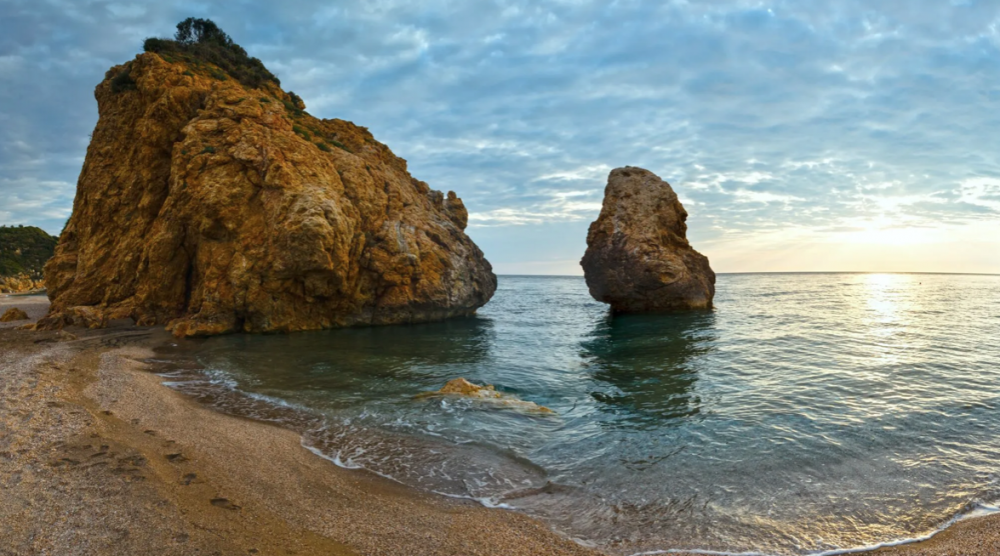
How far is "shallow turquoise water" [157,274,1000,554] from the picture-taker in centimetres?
601

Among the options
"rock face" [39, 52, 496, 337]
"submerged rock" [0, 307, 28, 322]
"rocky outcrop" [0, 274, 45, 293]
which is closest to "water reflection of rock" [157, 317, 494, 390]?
"rock face" [39, 52, 496, 337]

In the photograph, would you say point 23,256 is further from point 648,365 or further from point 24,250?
point 648,365

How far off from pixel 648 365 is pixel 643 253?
15291mm

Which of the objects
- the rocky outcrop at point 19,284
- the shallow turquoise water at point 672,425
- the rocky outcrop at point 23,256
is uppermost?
the rocky outcrop at point 23,256

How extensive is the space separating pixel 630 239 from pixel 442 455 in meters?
24.8

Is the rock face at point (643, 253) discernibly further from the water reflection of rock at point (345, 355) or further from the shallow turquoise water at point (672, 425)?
the water reflection of rock at point (345, 355)

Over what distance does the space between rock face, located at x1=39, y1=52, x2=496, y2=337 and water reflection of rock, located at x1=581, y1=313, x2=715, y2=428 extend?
1128 centimetres

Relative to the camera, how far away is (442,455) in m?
8.21

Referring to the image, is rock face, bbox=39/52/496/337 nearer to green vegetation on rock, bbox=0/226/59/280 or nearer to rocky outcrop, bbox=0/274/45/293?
rocky outcrop, bbox=0/274/45/293

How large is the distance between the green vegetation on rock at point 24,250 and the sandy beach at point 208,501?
239 feet

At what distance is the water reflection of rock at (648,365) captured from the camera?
1086cm

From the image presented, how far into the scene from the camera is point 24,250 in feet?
217

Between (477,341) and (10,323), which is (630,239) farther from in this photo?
(10,323)

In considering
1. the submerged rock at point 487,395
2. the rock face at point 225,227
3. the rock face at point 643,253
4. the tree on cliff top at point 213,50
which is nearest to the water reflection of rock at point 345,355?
the submerged rock at point 487,395
